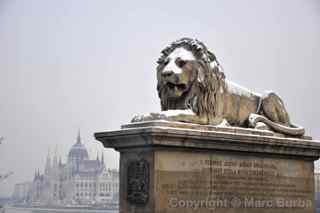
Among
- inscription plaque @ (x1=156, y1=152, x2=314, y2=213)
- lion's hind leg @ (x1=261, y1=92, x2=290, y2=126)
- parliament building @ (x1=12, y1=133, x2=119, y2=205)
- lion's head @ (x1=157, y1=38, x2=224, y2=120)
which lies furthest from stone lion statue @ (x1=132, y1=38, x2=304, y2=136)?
parliament building @ (x1=12, y1=133, x2=119, y2=205)

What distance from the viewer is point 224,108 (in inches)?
585

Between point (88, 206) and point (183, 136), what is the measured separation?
150ft

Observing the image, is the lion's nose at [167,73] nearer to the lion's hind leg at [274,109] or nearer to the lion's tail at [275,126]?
the lion's tail at [275,126]

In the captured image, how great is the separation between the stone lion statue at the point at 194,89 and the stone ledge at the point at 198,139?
0.34m

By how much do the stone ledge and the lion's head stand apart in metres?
0.65

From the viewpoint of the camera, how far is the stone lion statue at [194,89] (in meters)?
14.0

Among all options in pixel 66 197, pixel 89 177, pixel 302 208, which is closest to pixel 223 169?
pixel 302 208

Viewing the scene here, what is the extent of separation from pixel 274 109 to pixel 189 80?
8.69 feet

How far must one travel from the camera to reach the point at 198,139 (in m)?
13.4

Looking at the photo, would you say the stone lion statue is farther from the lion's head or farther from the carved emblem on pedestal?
the carved emblem on pedestal

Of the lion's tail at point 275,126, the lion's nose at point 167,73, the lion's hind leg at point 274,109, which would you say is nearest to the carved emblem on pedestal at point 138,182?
the lion's nose at point 167,73

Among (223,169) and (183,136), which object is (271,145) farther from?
(183,136)

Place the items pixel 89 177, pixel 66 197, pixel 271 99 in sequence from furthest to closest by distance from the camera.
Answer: pixel 66 197
pixel 89 177
pixel 271 99

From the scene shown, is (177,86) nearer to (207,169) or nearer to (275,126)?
(207,169)
